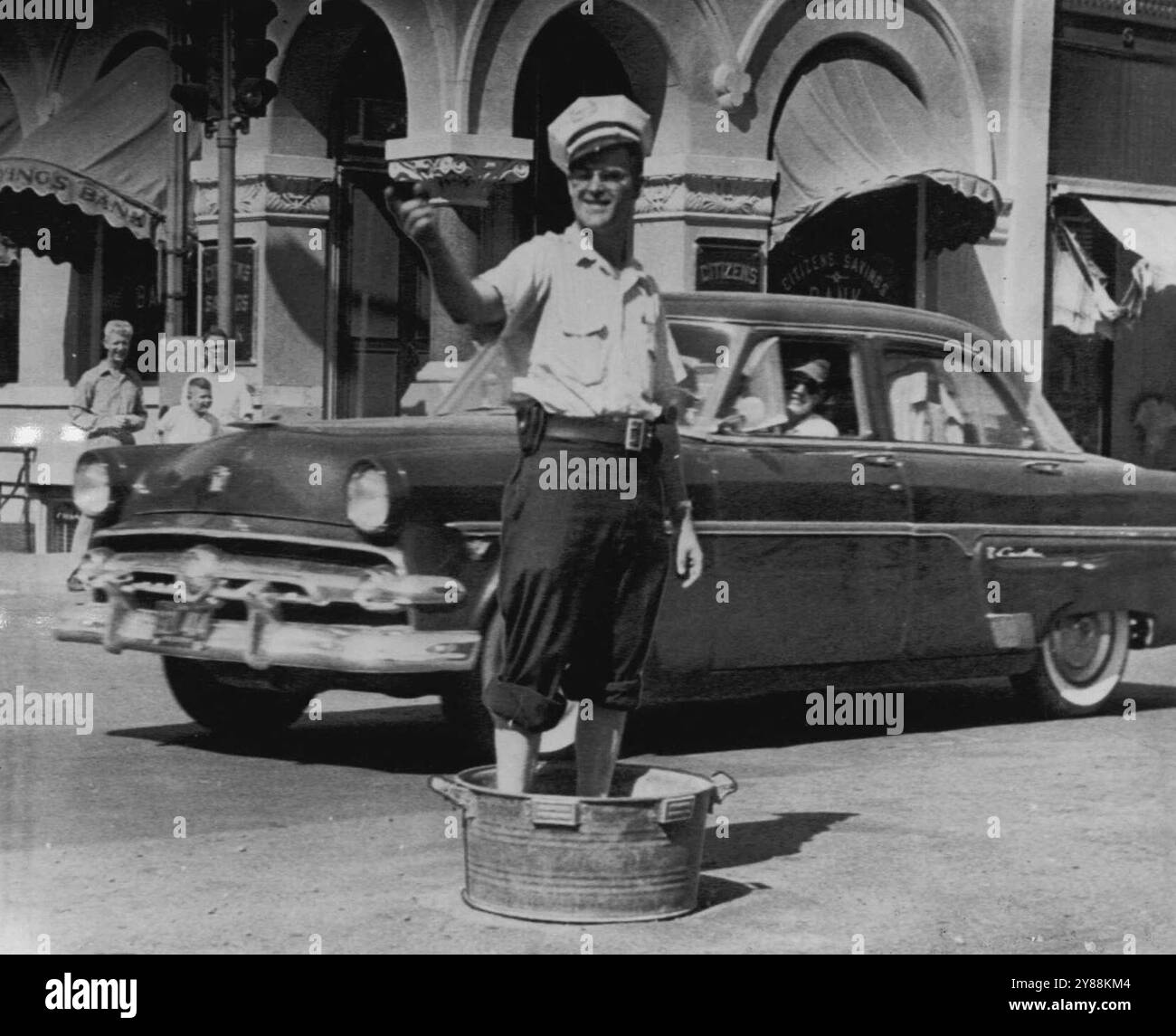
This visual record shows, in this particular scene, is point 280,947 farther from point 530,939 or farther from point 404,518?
point 404,518

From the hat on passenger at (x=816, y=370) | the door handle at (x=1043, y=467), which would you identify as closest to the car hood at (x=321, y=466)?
the hat on passenger at (x=816, y=370)

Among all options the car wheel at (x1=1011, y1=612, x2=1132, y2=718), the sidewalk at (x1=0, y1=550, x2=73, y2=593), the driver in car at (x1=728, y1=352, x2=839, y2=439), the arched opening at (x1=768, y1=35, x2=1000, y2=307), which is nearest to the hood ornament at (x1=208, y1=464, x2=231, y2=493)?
the driver in car at (x1=728, y1=352, x2=839, y2=439)

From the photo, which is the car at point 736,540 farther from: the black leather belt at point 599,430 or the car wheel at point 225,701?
the black leather belt at point 599,430

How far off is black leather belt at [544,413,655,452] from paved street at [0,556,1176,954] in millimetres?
1175

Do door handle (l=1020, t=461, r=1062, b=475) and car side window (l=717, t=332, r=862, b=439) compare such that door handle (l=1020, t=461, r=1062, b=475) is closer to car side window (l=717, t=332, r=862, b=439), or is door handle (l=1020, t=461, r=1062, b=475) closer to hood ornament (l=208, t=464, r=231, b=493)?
car side window (l=717, t=332, r=862, b=439)

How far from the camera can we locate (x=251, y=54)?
1430cm

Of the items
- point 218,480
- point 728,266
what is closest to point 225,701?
point 218,480

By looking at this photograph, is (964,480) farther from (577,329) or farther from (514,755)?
A: (514,755)

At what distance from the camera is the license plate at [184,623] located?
7.97 meters

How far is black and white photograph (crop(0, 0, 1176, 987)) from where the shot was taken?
5.65 metres

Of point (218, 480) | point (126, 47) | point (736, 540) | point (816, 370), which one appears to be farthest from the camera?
point (126, 47)

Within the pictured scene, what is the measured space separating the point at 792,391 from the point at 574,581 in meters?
3.61

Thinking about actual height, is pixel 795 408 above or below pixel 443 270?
below
